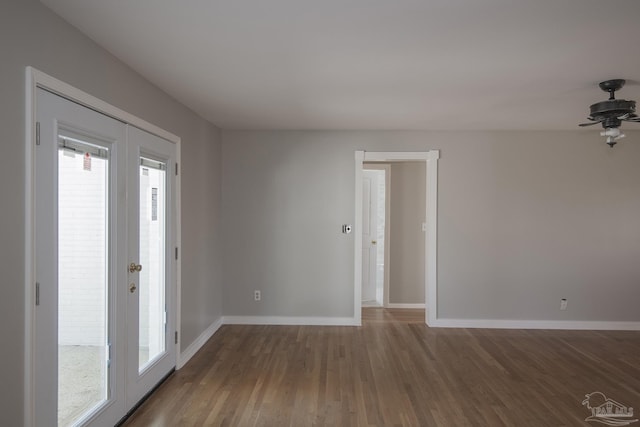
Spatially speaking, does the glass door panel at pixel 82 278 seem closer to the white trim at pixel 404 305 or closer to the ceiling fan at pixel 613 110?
the ceiling fan at pixel 613 110

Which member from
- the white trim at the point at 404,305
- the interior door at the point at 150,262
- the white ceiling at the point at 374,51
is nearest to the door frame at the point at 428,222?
the white ceiling at the point at 374,51

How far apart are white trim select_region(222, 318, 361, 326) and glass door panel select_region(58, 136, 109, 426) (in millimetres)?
2539

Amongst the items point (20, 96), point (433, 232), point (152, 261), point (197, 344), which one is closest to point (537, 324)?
point (433, 232)

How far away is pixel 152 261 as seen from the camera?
315 centimetres

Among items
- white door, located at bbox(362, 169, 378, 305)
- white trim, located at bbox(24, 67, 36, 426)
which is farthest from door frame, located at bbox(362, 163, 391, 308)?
white trim, located at bbox(24, 67, 36, 426)

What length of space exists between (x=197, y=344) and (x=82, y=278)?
2.10 m

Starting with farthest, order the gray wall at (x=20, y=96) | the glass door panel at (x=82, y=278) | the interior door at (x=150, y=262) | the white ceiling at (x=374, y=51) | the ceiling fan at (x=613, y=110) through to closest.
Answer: the ceiling fan at (x=613, y=110) → the interior door at (x=150, y=262) → the glass door panel at (x=82, y=278) → the white ceiling at (x=374, y=51) → the gray wall at (x=20, y=96)

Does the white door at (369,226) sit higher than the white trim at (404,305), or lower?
higher

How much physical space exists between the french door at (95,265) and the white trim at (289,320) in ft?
5.50

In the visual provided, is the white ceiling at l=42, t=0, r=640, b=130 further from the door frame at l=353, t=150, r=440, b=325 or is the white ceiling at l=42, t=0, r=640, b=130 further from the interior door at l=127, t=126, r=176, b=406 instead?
the door frame at l=353, t=150, r=440, b=325

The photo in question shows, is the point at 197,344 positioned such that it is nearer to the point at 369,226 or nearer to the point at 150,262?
the point at 150,262

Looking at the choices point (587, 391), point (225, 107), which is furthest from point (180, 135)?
point (587, 391)

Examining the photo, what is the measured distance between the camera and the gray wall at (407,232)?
6.21m

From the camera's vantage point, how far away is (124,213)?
8.59 ft
